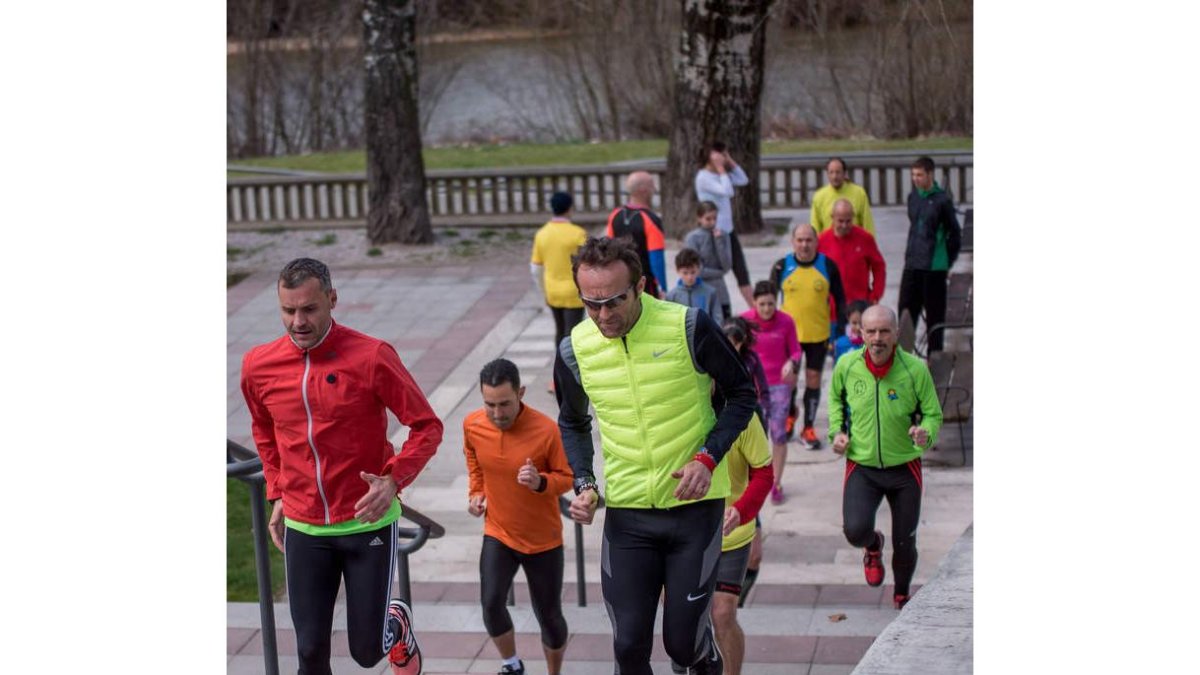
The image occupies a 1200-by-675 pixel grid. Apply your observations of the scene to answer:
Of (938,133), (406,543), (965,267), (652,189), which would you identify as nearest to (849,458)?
(406,543)

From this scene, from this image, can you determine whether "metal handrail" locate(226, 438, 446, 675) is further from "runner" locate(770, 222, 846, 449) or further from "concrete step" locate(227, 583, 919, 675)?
"runner" locate(770, 222, 846, 449)

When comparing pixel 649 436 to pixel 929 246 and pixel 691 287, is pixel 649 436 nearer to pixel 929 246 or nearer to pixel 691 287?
pixel 691 287

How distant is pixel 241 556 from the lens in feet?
32.7

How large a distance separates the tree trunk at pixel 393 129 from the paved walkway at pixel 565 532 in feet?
8.81

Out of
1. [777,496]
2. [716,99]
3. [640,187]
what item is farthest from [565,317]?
[716,99]

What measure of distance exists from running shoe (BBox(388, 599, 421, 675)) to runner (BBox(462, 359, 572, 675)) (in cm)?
69

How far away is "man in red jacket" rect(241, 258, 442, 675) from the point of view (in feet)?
18.0

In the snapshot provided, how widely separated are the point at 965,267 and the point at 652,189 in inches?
217

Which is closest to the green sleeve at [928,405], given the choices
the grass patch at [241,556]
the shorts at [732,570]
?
the shorts at [732,570]

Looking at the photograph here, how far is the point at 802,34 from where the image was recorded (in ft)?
95.0

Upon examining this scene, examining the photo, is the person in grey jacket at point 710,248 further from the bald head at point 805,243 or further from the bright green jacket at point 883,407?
the bright green jacket at point 883,407

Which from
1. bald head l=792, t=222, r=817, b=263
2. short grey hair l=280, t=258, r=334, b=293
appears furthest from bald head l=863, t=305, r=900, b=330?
bald head l=792, t=222, r=817, b=263

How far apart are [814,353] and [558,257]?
2173 millimetres

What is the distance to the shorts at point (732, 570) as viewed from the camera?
618 cm
